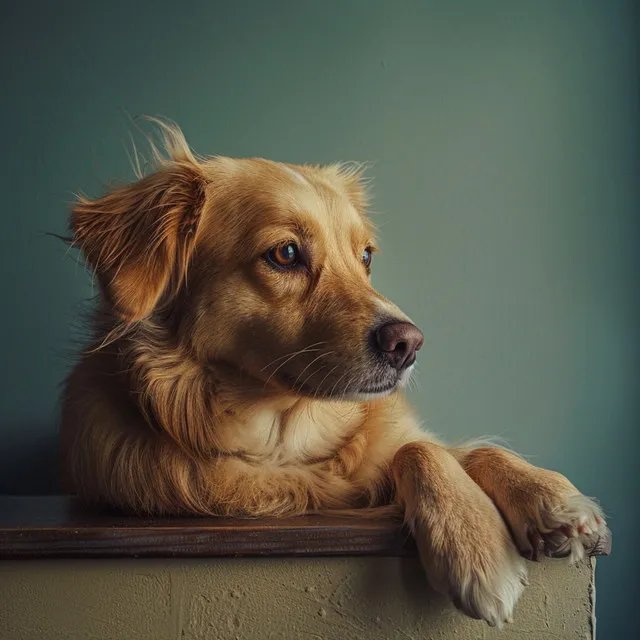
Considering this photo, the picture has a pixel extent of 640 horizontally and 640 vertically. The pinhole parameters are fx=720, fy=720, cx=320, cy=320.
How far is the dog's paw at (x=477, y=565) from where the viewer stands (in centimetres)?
104

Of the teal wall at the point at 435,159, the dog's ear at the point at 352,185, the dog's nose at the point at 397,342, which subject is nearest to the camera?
the dog's nose at the point at 397,342

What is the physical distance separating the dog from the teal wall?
661 mm

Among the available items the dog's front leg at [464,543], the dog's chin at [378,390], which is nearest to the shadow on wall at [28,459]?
the dog's chin at [378,390]

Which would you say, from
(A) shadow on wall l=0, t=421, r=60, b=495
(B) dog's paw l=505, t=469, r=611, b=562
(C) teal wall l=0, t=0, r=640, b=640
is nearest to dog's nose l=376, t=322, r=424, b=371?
(B) dog's paw l=505, t=469, r=611, b=562

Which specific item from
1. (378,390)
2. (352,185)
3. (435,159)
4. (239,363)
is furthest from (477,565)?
(435,159)

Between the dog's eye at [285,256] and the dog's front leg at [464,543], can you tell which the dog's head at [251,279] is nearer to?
the dog's eye at [285,256]

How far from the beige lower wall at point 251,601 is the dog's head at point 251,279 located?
323 millimetres

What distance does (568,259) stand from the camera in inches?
80.9

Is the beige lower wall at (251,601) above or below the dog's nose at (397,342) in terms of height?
below

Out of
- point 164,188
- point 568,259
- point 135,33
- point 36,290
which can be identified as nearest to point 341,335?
point 164,188

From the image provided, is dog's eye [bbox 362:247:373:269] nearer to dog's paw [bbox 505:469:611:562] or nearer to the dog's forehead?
the dog's forehead

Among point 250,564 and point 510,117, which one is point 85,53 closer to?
point 510,117

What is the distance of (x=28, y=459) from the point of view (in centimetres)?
209

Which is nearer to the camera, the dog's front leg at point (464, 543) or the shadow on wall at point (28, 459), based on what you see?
→ the dog's front leg at point (464, 543)
